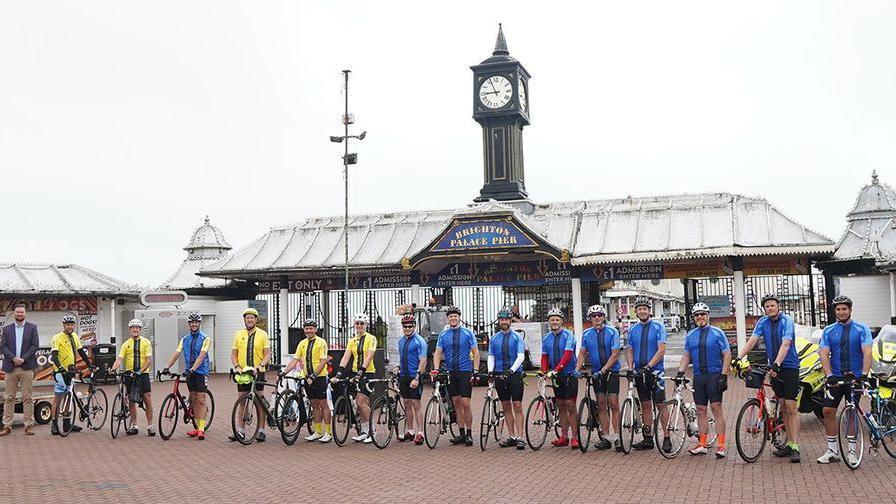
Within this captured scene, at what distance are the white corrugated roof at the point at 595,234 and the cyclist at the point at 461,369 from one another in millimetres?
11950

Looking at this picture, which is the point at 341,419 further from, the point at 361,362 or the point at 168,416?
the point at 168,416

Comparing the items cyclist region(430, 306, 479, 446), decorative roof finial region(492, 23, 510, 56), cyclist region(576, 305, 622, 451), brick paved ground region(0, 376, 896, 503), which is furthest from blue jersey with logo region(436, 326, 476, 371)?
decorative roof finial region(492, 23, 510, 56)

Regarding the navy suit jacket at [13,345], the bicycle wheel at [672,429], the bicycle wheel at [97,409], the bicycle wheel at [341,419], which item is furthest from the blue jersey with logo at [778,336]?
the navy suit jacket at [13,345]

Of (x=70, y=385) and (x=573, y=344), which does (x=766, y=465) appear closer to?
(x=573, y=344)

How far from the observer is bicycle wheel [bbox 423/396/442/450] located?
40.9 feet

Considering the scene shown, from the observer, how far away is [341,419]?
43.8 ft

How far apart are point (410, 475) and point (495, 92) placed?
2297 cm

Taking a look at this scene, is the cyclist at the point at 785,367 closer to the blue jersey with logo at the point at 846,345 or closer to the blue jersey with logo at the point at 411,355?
the blue jersey with logo at the point at 846,345

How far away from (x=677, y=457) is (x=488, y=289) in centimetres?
1793

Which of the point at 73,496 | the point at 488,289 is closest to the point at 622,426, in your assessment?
the point at 73,496

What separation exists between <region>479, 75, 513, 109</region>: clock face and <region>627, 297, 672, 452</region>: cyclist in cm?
2064

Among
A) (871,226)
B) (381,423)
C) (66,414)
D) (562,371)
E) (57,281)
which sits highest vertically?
(871,226)

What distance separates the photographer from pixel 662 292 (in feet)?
198

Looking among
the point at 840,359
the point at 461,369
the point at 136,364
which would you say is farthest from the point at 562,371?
the point at 136,364
